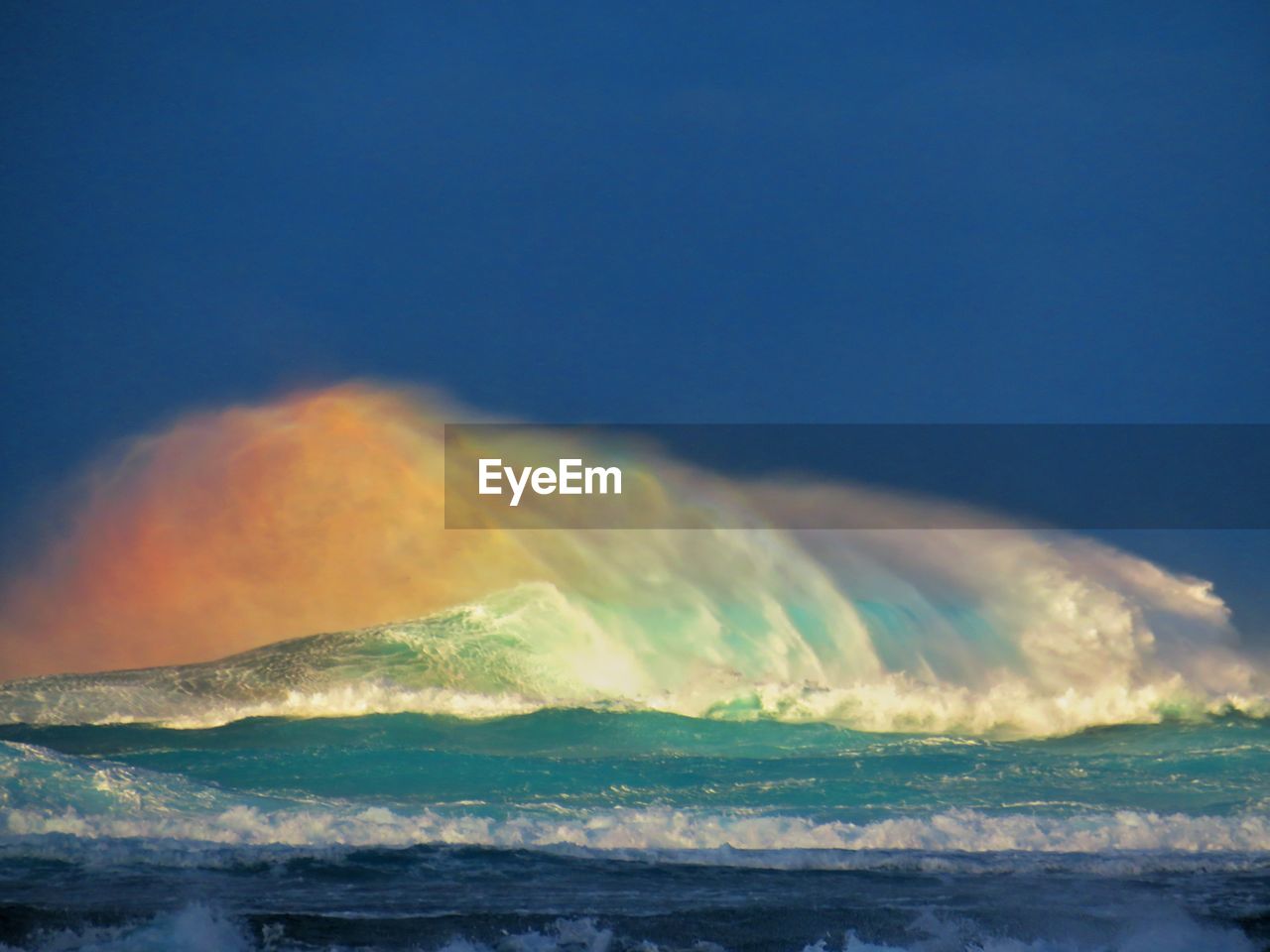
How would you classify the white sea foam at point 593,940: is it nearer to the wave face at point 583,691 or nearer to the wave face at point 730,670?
the wave face at point 583,691

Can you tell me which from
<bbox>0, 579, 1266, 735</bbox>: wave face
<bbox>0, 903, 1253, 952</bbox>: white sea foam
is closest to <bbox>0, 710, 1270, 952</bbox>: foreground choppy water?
<bbox>0, 903, 1253, 952</bbox>: white sea foam

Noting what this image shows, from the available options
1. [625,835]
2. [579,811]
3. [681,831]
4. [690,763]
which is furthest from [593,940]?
[690,763]

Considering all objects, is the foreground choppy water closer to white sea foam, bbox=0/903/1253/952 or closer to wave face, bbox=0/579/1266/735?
white sea foam, bbox=0/903/1253/952

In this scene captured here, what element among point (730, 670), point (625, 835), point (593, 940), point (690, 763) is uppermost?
point (730, 670)

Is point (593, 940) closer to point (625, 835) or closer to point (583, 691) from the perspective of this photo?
point (625, 835)

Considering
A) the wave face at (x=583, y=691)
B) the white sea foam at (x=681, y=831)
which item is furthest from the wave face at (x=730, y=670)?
the white sea foam at (x=681, y=831)

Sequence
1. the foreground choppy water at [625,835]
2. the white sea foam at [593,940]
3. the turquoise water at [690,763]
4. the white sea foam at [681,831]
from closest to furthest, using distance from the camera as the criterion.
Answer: the white sea foam at [593,940]
the foreground choppy water at [625,835]
the white sea foam at [681,831]
the turquoise water at [690,763]

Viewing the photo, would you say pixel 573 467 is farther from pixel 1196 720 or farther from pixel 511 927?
pixel 1196 720
